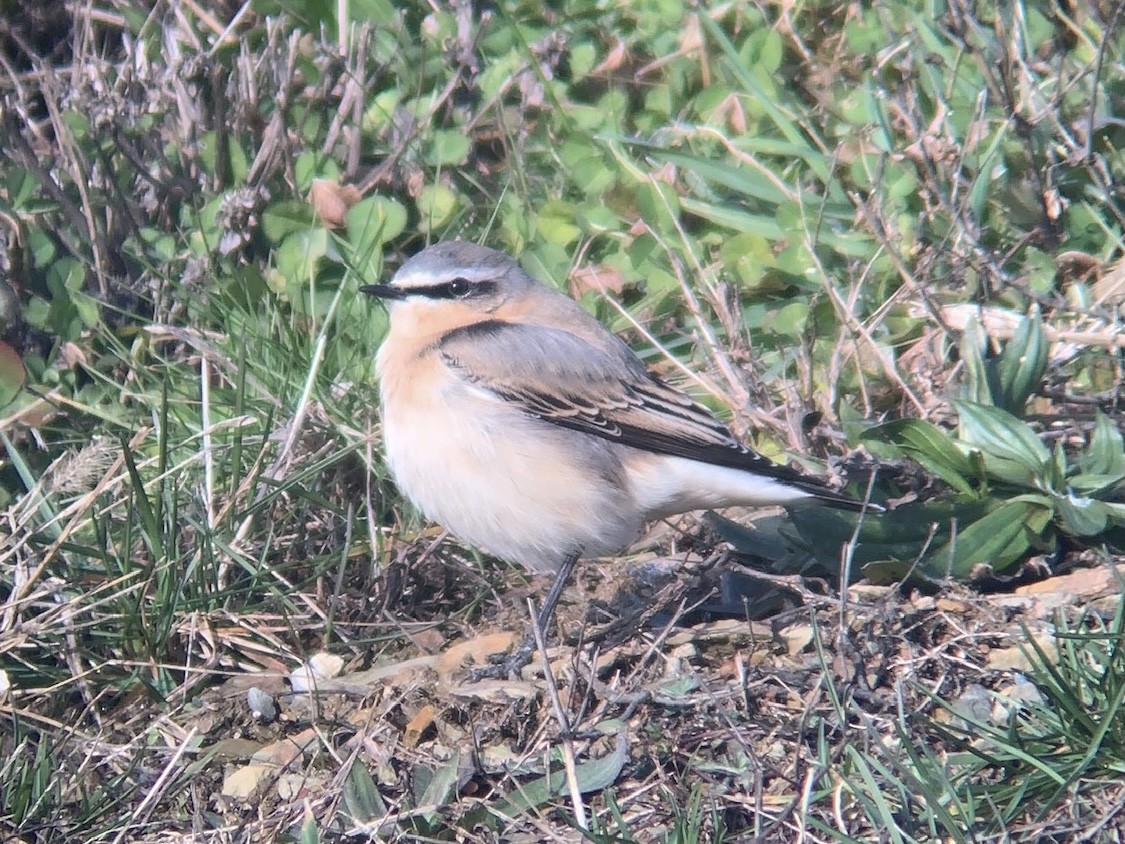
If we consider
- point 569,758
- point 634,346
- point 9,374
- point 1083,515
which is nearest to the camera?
point 569,758

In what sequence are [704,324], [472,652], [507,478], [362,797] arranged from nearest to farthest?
1. [362,797]
2. [472,652]
3. [507,478]
4. [704,324]

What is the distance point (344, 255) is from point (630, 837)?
3.89 metres

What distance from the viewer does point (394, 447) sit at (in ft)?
16.9

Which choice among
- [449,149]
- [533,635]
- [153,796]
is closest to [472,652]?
[533,635]

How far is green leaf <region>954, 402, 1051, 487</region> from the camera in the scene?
181 inches

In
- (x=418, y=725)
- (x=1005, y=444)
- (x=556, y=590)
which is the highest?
(x=1005, y=444)

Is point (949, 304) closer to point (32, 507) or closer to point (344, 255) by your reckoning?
point (344, 255)

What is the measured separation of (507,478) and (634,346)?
1693mm

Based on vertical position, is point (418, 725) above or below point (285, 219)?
below

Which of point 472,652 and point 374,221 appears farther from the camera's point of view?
point 374,221

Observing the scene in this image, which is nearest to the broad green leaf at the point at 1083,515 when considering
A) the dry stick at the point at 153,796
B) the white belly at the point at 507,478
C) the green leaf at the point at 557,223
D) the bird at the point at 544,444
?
the bird at the point at 544,444

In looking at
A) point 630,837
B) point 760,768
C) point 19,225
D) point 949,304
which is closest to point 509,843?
point 630,837

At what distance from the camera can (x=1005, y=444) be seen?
464cm

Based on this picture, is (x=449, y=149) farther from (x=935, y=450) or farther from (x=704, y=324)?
(x=935, y=450)
